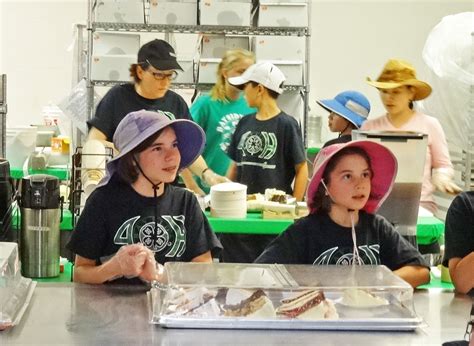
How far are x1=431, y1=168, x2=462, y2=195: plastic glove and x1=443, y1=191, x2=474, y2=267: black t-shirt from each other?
1329 millimetres

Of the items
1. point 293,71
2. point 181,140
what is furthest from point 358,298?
point 293,71

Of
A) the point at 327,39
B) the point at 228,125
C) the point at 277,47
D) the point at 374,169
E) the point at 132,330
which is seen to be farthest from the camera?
the point at 327,39

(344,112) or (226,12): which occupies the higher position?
(226,12)

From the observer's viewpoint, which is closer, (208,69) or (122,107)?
(122,107)

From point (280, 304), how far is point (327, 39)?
634 cm

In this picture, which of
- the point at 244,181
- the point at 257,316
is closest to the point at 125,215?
the point at 257,316

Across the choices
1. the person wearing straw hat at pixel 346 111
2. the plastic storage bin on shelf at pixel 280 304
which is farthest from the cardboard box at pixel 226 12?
the plastic storage bin on shelf at pixel 280 304

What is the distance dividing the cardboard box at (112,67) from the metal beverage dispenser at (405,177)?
3.02 metres

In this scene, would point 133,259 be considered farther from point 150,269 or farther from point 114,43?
point 114,43

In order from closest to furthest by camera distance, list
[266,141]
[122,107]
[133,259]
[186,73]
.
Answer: [133,259]
[122,107]
[266,141]
[186,73]

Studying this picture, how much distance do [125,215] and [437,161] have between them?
2331mm

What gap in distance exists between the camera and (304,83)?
5.95 m

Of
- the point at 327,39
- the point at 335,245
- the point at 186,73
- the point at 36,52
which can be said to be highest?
the point at 327,39

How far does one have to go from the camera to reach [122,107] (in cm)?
441
